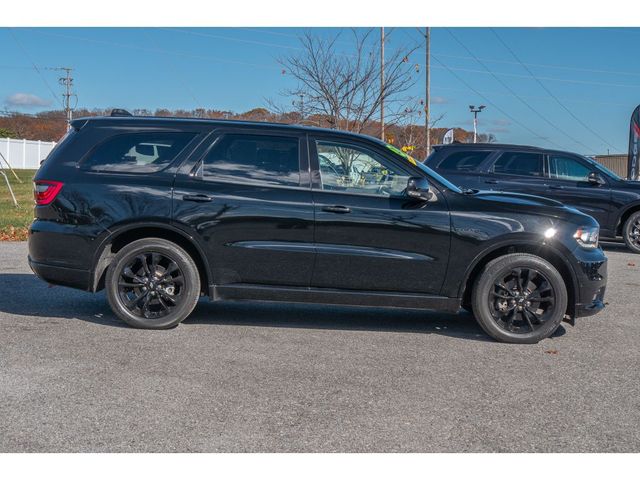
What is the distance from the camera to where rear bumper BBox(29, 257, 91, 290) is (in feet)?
21.4

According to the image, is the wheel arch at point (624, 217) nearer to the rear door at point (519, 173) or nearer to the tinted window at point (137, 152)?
the rear door at point (519, 173)

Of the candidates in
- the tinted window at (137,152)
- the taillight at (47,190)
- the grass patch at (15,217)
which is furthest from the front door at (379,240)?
the grass patch at (15,217)

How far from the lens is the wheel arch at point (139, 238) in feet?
21.2

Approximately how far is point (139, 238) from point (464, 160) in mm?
8283

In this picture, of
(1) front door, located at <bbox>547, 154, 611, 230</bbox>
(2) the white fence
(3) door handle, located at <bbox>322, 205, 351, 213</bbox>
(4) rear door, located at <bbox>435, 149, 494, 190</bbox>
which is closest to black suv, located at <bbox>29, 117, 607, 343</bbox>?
(3) door handle, located at <bbox>322, 205, 351, 213</bbox>

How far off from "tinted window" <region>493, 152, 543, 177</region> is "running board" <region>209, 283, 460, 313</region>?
776cm

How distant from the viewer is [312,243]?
20.9ft

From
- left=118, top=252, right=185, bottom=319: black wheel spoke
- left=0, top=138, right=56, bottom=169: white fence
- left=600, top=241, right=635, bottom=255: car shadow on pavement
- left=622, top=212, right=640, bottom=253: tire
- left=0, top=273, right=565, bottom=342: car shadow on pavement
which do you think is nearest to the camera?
left=118, top=252, right=185, bottom=319: black wheel spoke

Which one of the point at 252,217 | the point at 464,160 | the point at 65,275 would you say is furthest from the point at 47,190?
the point at 464,160

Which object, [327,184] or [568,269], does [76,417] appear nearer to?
[327,184]

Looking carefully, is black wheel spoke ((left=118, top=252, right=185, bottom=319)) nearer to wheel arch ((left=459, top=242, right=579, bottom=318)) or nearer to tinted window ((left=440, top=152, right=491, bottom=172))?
wheel arch ((left=459, top=242, right=579, bottom=318))

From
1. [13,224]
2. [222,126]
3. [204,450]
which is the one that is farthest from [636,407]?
[13,224]

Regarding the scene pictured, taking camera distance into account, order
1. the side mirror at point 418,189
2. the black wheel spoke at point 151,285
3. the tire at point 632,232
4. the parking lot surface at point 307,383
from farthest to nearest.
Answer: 1. the tire at point 632,232
2. the black wheel spoke at point 151,285
3. the side mirror at point 418,189
4. the parking lot surface at point 307,383

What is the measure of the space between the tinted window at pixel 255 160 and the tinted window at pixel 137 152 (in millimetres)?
323
